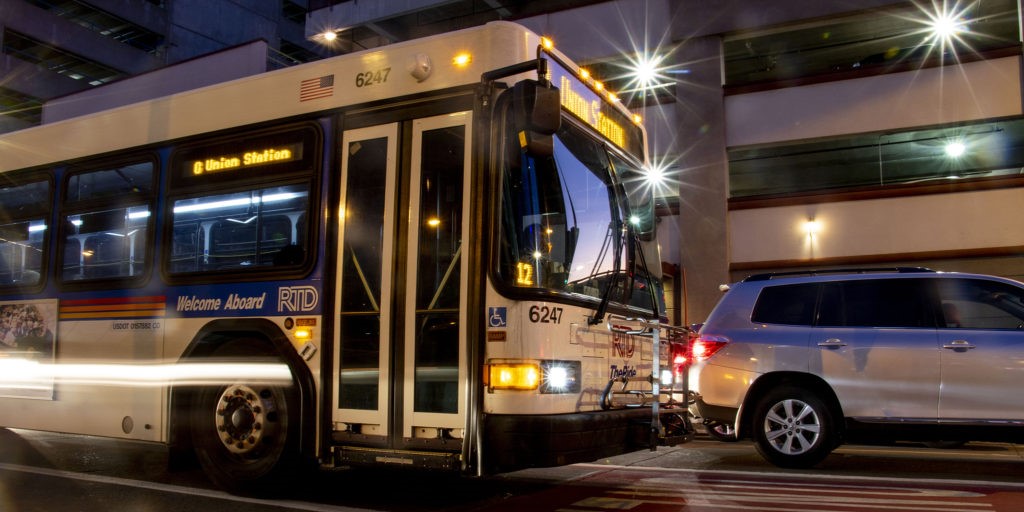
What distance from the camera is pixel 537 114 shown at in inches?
208

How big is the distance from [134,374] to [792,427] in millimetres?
6364

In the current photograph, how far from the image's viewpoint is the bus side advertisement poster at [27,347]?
8.13m

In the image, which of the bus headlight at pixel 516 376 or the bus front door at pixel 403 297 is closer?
the bus headlight at pixel 516 376

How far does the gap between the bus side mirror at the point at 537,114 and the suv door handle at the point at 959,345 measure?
197 inches

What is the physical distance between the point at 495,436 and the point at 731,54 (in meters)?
16.3

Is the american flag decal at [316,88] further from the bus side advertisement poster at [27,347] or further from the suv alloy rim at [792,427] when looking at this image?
the suv alloy rim at [792,427]

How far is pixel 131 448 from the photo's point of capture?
999 centimetres

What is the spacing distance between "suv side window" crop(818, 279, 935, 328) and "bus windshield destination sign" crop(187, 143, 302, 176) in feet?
18.3

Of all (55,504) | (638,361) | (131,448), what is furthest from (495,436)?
(131,448)

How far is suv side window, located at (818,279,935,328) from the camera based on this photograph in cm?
833

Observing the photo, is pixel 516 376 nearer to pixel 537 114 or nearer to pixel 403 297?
pixel 403 297

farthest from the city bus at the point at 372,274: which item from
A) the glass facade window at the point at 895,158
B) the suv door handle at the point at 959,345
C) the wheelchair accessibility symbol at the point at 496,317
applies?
the glass facade window at the point at 895,158

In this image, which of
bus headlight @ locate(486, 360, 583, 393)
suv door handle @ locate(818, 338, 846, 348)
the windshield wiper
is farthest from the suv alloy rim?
bus headlight @ locate(486, 360, 583, 393)

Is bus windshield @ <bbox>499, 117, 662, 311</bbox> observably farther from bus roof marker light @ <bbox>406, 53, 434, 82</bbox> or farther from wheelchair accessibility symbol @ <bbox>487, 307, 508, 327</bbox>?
bus roof marker light @ <bbox>406, 53, 434, 82</bbox>
